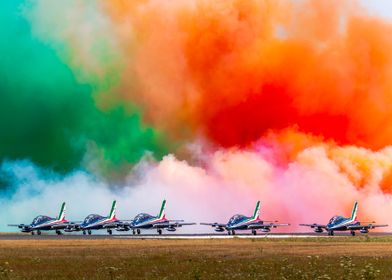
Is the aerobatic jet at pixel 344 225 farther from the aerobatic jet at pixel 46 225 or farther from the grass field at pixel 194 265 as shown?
the grass field at pixel 194 265

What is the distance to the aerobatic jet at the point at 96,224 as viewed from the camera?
187 metres

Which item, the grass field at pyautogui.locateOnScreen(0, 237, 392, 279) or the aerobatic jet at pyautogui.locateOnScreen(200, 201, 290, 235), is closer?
the grass field at pyautogui.locateOnScreen(0, 237, 392, 279)

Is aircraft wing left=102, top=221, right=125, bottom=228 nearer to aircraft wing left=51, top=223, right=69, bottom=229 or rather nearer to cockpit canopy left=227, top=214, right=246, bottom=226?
aircraft wing left=51, top=223, right=69, bottom=229

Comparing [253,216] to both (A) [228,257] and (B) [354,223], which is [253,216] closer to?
(B) [354,223]

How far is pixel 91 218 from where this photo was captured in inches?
7485

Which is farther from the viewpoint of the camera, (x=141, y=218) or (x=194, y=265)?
(x=141, y=218)

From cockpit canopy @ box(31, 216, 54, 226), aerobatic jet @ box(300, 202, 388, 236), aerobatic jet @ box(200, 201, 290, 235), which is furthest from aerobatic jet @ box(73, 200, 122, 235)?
aerobatic jet @ box(300, 202, 388, 236)

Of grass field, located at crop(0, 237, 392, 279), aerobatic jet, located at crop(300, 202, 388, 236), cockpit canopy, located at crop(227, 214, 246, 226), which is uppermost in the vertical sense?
cockpit canopy, located at crop(227, 214, 246, 226)

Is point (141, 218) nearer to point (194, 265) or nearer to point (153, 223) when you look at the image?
point (153, 223)

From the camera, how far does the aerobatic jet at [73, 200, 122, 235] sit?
187125 mm

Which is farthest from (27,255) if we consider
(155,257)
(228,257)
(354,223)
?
(354,223)

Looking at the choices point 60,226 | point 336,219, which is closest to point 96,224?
point 60,226

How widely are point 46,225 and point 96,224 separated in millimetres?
10473

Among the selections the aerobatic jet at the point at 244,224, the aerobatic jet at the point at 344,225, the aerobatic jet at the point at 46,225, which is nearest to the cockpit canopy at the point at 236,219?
the aerobatic jet at the point at 244,224
